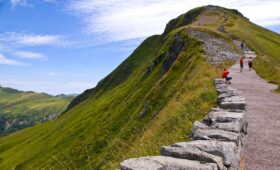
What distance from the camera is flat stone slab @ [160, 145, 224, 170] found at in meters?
11.0

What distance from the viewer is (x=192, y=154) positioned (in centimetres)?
1119

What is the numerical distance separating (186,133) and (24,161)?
128 m

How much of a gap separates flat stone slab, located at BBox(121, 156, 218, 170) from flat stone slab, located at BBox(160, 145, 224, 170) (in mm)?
440

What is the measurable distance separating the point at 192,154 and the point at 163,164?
4.96 feet

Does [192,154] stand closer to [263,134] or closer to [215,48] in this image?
[263,134]

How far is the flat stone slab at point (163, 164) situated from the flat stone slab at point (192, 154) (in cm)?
44

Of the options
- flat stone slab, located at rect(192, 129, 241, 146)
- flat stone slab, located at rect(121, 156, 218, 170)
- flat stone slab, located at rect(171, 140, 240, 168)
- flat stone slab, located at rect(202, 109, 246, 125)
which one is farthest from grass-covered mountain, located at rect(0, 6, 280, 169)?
flat stone slab, located at rect(121, 156, 218, 170)

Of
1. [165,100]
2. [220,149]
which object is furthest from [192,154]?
[165,100]

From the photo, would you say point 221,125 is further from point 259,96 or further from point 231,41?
point 231,41

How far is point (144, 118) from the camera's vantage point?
67.2 metres

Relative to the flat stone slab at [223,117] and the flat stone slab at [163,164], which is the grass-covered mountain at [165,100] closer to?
the flat stone slab at [223,117]

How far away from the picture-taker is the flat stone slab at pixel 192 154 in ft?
36.1

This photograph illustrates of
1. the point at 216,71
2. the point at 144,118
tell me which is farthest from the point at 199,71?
the point at 144,118

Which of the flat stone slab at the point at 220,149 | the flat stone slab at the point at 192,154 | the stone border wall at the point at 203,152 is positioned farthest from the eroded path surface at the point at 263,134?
the flat stone slab at the point at 192,154
